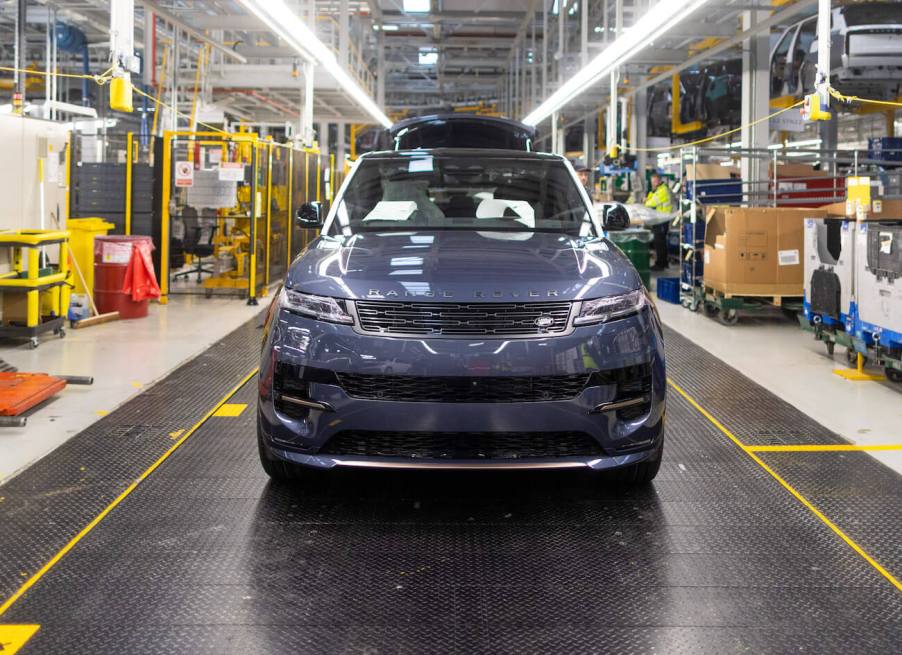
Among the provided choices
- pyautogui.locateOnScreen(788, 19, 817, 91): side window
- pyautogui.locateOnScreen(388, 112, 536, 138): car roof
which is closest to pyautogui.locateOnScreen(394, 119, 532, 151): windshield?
pyautogui.locateOnScreen(388, 112, 536, 138): car roof

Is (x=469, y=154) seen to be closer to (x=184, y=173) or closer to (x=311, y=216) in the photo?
(x=311, y=216)

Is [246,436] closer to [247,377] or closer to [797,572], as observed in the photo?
[247,377]

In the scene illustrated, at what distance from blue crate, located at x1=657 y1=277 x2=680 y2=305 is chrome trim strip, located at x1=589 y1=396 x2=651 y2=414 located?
8132mm

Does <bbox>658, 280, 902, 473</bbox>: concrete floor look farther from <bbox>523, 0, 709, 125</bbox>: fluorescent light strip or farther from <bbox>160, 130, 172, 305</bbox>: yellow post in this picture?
<bbox>160, 130, 172, 305</bbox>: yellow post

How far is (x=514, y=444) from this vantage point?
3.21 metres

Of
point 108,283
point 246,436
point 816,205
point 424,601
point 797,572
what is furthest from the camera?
point 816,205

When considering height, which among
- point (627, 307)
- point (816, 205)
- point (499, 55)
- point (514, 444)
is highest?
point (499, 55)

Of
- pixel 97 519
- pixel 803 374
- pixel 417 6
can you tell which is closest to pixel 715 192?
pixel 803 374

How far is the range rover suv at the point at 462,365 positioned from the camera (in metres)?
3.12

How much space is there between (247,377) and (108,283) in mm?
3491

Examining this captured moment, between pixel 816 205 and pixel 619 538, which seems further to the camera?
pixel 816 205

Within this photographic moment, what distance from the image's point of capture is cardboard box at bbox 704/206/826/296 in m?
8.82

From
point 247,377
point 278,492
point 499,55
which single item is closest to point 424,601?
point 278,492

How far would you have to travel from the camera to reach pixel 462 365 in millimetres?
3096
